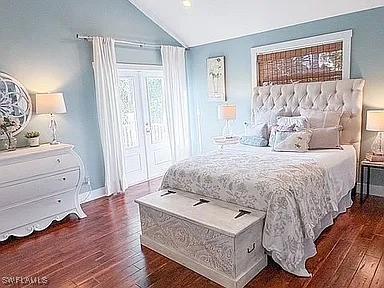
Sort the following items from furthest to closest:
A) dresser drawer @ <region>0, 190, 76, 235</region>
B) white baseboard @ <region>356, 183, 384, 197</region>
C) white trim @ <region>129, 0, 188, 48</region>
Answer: white trim @ <region>129, 0, 188, 48</region>
white baseboard @ <region>356, 183, 384, 197</region>
dresser drawer @ <region>0, 190, 76, 235</region>

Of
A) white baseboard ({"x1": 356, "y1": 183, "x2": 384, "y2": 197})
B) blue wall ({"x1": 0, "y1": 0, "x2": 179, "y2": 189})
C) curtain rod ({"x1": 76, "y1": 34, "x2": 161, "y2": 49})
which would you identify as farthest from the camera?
curtain rod ({"x1": 76, "y1": 34, "x2": 161, "y2": 49})

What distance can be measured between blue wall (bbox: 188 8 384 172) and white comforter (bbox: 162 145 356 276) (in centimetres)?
111

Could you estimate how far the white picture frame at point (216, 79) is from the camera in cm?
557

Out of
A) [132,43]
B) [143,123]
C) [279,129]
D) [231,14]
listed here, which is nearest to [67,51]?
[132,43]

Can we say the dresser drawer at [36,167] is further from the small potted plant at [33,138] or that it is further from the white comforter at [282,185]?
the white comforter at [282,185]

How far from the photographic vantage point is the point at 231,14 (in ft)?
15.4

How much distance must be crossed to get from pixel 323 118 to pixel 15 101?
3986 millimetres

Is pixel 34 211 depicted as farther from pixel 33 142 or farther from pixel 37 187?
pixel 33 142

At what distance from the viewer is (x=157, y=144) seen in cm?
580

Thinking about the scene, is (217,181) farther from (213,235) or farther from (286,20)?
(286,20)

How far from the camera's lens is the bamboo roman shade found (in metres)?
4.27

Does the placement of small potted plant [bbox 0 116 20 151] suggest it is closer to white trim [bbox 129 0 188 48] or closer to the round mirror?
the round mirror

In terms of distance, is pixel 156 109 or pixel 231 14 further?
pixel 156 109

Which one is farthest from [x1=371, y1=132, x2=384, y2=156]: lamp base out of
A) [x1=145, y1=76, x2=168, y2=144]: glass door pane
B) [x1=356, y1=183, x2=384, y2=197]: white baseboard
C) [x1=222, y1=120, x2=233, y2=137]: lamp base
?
[x1=145, y1=76, x2=168, y2=144]: glass door pane
